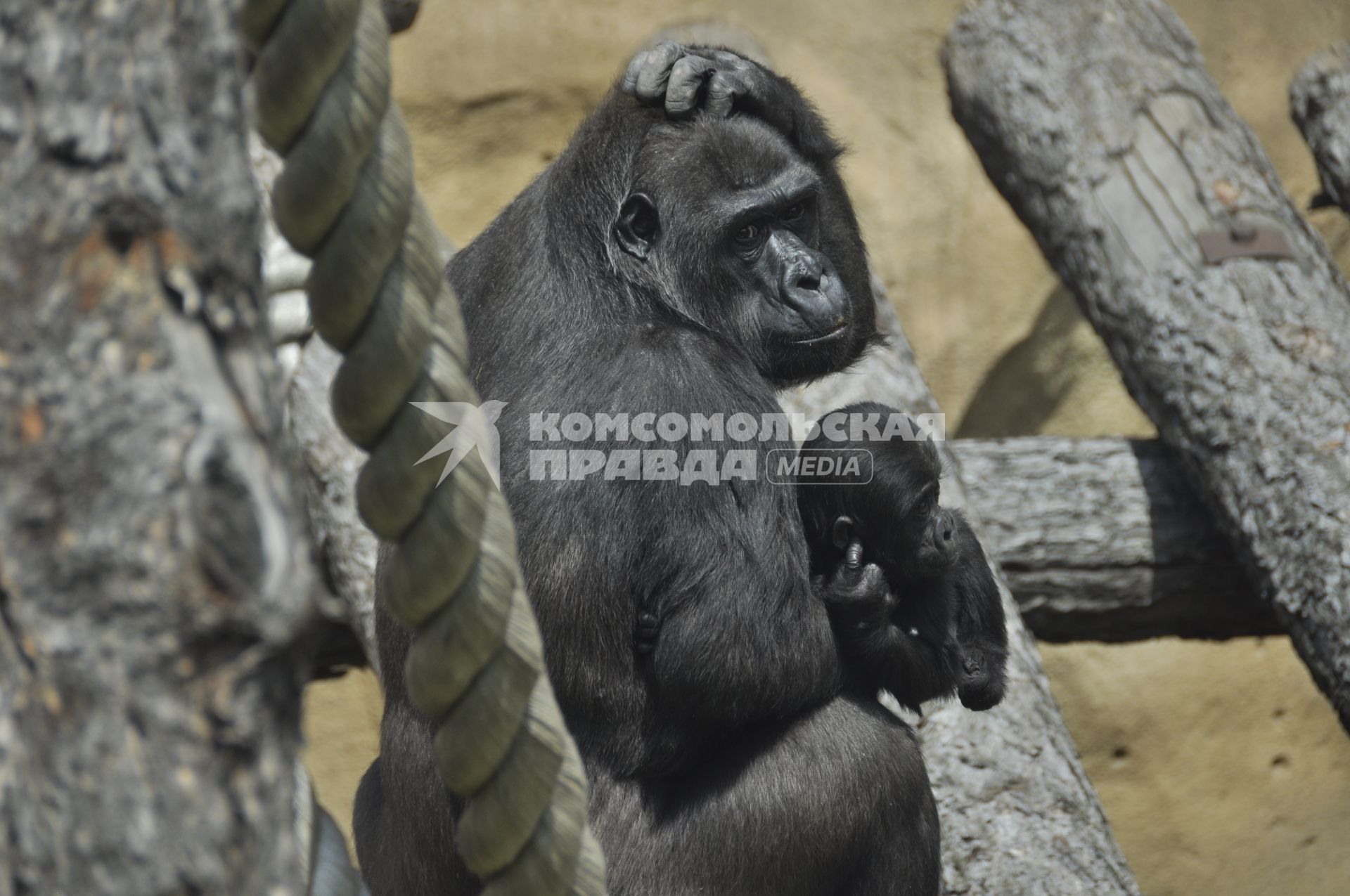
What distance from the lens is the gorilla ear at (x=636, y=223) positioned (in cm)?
284

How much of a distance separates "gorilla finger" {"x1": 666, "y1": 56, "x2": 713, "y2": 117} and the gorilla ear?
21 centimetres

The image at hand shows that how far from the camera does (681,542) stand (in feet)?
8.39

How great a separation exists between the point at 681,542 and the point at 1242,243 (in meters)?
2.63

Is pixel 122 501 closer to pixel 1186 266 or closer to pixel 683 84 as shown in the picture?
pixel 683 84

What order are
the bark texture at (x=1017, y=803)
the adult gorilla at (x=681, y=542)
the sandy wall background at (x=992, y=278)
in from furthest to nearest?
1. the sandy wall background at (x=992, y=278)
2. the bark texture at (x=1017, y=803)
3. the adult gorilla at (x=681, y=542)

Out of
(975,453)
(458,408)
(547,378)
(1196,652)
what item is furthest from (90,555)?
(1196,652)

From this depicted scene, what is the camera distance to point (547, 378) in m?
2.64

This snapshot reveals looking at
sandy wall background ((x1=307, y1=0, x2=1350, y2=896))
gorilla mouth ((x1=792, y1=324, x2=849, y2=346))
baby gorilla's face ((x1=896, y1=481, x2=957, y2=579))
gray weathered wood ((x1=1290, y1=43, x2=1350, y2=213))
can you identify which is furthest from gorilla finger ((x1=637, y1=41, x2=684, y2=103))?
sandy wall background ((x1=307, y1=0, x2=1350, y2=896))

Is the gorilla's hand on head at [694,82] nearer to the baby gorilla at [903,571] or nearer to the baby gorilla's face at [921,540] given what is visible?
the baby gorilla at [903,571]

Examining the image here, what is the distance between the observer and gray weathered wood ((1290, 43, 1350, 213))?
15.5 feet

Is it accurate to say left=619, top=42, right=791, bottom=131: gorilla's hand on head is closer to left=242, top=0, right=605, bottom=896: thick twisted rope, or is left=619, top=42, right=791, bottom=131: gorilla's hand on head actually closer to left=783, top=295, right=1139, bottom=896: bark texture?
left=783, top=295, right=1139, bottom=896: bark texture

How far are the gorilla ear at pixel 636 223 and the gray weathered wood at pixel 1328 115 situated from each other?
119 inches

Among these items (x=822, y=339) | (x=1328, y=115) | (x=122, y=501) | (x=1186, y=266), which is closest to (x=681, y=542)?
(x=822, y=339)

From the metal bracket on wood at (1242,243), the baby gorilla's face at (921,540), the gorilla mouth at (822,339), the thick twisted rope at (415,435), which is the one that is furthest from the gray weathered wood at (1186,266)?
the thick twisted rope at (415,435)
